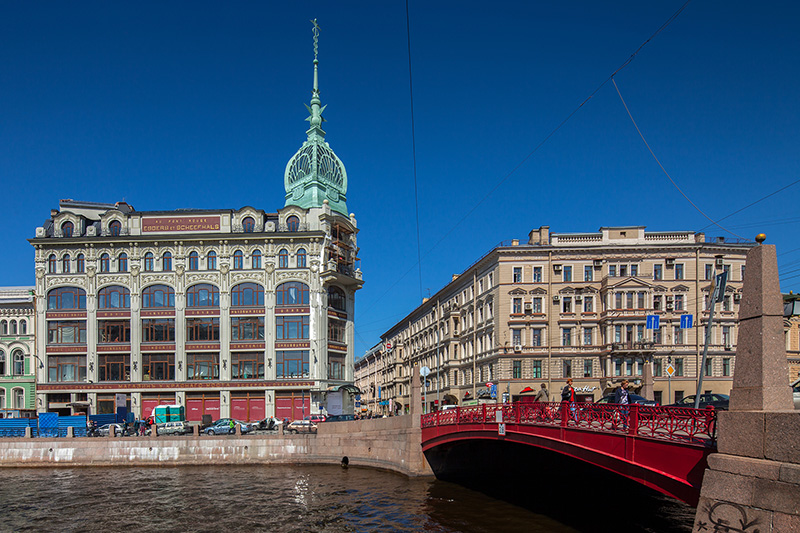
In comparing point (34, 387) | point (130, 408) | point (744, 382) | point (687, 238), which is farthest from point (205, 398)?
point (744, 382)

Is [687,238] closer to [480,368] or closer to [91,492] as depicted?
[480,368]

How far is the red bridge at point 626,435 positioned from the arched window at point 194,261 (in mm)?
39099

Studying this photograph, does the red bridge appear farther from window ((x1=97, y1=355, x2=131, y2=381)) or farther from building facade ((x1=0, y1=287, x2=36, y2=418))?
→ building facade ((x1=0, y1=287, x2=36, y2=418))

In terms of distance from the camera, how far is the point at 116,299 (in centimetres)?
5869

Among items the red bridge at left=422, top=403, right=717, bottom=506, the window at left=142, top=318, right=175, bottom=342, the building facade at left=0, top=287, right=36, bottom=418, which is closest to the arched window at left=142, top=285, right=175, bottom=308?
the window at left=142, top=318, right=175, bottom=342

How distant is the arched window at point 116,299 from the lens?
5862cm

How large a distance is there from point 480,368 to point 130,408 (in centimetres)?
3490

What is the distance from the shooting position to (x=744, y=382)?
1216cm

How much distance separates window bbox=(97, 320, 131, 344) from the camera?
5834cm

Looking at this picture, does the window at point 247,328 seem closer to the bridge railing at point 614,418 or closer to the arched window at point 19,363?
the arched window at point 19,363

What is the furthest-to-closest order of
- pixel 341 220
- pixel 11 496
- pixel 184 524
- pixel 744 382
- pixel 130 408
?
1. pixel 341 220
2. pixel 130 408
3. pixel 11 496
4. pixel 184 524
5. pixel 744 382

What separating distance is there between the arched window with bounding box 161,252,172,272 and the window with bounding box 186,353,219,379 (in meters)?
8.66

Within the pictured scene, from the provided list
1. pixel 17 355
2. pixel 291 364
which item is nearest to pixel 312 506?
pixel 291 364

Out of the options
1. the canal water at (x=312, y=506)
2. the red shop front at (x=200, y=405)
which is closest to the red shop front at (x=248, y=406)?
the red shop front at (x=200, y=405)
